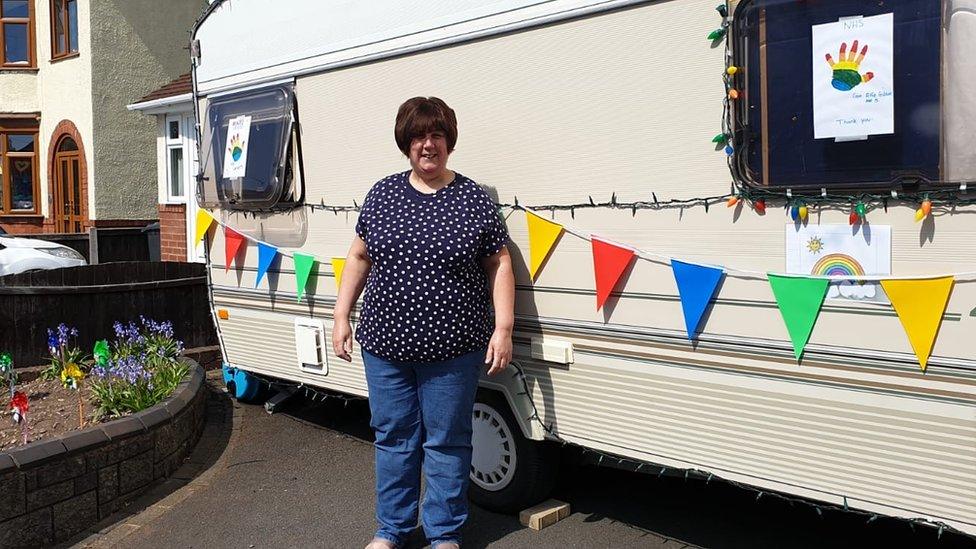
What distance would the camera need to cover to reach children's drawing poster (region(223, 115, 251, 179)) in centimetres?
571

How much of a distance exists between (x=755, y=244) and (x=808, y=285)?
0.25 m

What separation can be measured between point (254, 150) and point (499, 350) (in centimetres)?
244

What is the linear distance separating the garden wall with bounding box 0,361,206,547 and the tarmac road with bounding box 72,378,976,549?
4.6 inches

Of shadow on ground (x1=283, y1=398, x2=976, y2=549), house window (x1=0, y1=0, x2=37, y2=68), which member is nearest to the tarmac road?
shadow on ground (x1=283, y1=398, x2=976, y2=549)

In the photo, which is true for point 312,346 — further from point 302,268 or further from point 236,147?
point 236,147

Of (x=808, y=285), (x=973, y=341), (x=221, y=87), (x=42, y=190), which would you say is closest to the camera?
(x=973, y=341)

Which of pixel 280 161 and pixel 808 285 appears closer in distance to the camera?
pixel 808 285

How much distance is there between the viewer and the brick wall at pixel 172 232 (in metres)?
13.3

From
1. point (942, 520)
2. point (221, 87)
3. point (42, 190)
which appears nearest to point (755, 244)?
point (942, 520)

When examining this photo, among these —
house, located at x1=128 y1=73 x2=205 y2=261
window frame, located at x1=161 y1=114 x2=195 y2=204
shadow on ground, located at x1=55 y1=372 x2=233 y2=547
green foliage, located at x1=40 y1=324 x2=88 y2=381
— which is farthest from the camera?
window frame, located at x1=161 y1=114 x2=195 y2=204

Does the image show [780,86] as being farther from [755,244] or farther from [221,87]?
[221,87]

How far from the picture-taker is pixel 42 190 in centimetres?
1953

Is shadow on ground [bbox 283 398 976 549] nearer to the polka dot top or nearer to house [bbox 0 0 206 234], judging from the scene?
the polka dot top

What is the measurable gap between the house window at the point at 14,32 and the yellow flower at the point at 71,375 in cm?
1567
